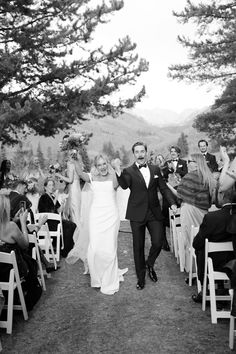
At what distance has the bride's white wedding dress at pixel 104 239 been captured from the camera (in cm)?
583

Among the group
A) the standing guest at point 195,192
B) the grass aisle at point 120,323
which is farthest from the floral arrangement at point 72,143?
the grass aisle at point 120,323

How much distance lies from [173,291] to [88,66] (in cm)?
1122

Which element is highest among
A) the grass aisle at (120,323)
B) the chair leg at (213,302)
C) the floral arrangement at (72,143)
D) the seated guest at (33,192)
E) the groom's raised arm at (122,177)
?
the floral arrangement at (72,143)

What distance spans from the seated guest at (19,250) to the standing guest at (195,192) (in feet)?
8.35

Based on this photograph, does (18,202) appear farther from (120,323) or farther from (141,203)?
(120,323)

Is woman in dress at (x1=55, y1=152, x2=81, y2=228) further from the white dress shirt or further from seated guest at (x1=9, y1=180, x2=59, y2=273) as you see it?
the white dress shirt

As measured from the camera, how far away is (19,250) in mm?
4789

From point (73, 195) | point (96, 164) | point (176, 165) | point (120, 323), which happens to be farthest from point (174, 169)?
point (120, 323)

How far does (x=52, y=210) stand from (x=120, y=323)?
4204mm

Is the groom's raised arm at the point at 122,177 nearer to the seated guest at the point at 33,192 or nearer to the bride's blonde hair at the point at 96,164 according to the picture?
the bride's blonde hair at the point at 96,164

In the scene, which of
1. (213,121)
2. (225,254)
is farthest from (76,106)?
(225,254)

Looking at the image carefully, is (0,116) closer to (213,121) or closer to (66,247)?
(66,247)

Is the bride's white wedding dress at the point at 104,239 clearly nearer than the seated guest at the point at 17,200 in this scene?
No

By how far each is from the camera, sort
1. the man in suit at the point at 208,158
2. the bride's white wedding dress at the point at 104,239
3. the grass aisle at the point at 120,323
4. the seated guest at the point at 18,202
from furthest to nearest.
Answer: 1. the man in suit at the point at 208,158
2. the bride's white wedding dress at the point at 104,239
3. the seated guest at the point at 18,202
4. the grass aisle at the point at 120,323
